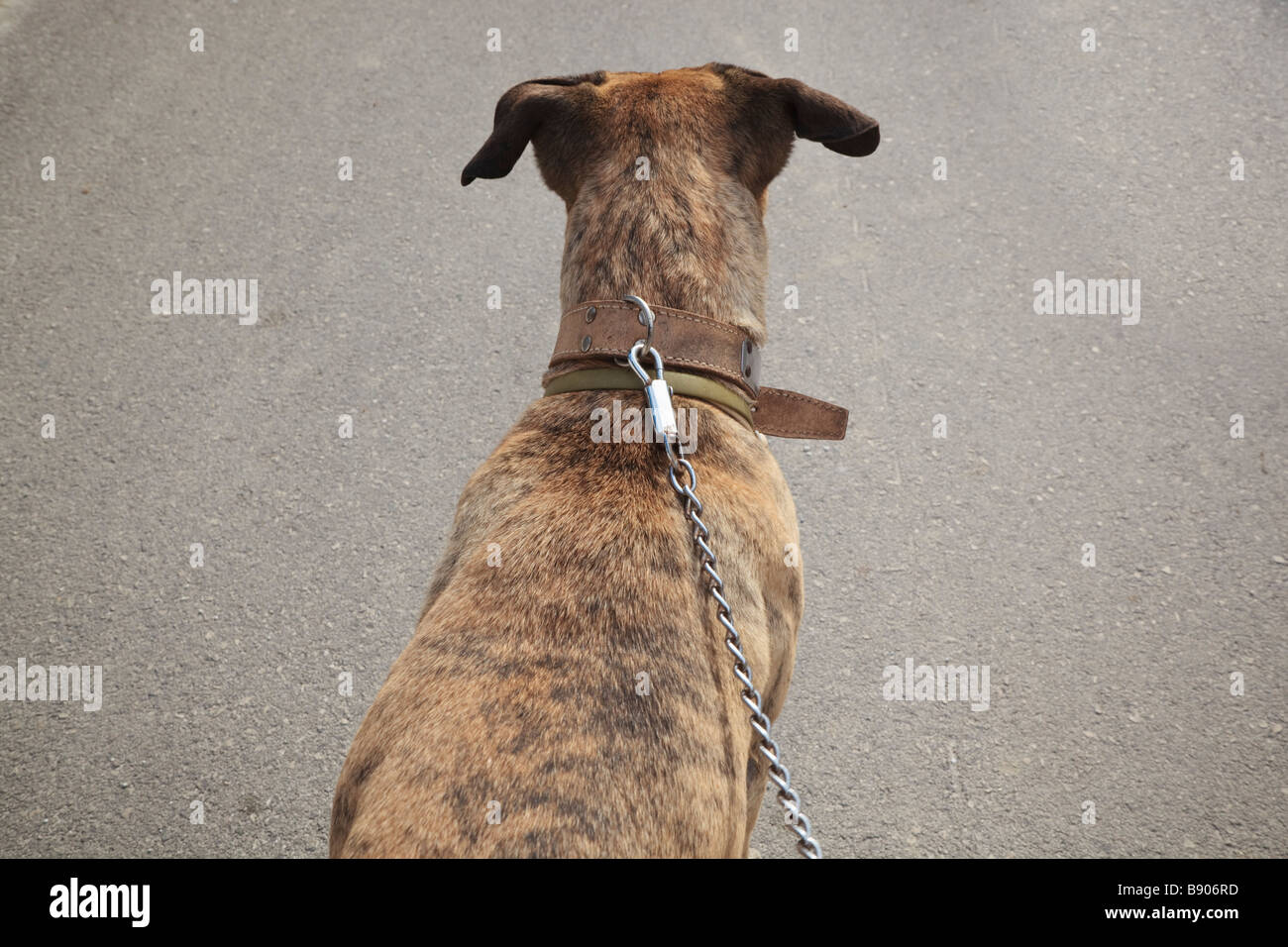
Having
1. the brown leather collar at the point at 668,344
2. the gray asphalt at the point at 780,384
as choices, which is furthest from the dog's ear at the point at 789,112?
Answer: the gray asphalt at the point at 780,384

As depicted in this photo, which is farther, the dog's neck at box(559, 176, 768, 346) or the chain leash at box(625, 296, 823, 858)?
the dog's neck at box(559, 176, 768, 346)

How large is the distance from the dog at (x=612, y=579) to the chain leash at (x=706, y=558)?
0.05 metres

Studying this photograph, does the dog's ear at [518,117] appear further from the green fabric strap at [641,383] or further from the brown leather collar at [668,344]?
the green fabric strap at [641,383]

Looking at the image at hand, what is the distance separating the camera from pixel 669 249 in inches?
103

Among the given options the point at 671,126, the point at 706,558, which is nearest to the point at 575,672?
the point at 706,558

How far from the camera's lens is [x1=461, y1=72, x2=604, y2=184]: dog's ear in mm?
2854

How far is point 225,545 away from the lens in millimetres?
3881

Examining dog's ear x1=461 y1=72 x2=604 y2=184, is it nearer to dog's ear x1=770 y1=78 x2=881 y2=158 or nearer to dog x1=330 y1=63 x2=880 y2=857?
dog x1=330 y1=63 x2=880 y2=857

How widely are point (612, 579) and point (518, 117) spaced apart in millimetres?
1572

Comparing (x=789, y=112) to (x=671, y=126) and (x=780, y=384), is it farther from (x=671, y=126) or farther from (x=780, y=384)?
(x=780, y=384)

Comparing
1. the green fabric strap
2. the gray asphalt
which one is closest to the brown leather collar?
the green fabric strap

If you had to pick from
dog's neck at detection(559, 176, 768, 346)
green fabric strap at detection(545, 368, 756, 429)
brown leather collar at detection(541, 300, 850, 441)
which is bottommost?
green fabric strap at detection(545, 368, 756, 429)

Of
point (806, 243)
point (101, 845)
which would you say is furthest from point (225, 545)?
point (806, 243)
